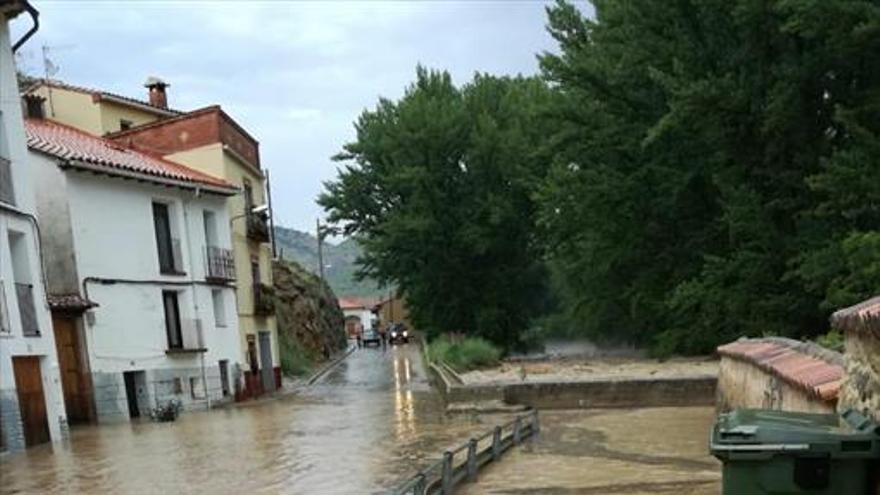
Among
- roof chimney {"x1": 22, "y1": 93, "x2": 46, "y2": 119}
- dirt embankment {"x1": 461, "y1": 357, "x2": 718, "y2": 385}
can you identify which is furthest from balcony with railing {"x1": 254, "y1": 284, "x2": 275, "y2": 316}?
roof chimney {"x1": 22, "y1": 93, "x2": 46, "y2": 119}

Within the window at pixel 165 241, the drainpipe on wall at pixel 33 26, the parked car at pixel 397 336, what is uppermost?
the drainpipe on wall at pixel 33 26

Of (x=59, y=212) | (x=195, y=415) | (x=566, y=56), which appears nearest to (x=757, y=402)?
(x=195, y=415)

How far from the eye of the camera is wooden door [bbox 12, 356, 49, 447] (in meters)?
18.4

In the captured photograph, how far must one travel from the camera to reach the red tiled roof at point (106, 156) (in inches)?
960

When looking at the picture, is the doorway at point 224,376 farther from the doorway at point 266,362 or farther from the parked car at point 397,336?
the parked car at point 397,336

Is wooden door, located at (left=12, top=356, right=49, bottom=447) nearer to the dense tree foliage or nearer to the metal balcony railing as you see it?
the metal balcony railing

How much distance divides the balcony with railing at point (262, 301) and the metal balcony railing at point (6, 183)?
15863 mm

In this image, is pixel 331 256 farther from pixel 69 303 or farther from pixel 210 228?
pixel 69 303

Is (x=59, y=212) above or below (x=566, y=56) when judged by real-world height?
below

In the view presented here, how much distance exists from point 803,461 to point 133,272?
23476 millimetres

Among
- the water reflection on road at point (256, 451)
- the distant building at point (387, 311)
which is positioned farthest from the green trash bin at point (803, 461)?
the distant building at point (387, 311)

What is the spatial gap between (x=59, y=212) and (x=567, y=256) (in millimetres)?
19206

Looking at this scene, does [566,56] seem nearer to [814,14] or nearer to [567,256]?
[567,256]

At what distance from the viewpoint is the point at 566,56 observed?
109 ft
